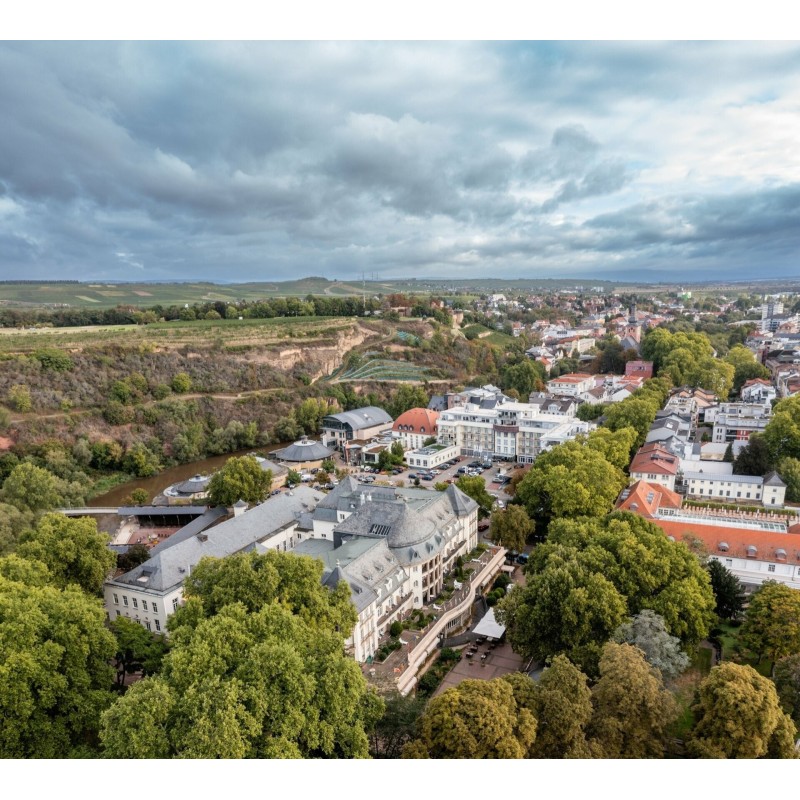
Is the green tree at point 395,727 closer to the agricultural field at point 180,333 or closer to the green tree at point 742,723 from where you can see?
the green tree at point 742,723

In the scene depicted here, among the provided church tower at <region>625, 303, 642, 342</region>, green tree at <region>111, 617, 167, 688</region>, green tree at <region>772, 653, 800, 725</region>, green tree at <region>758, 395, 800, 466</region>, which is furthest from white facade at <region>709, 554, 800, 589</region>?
church tower at <region>625, 303, 642, 342</region>

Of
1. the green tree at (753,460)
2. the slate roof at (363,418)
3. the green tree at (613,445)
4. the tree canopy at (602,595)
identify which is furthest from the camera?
the slate roof at (363,418)

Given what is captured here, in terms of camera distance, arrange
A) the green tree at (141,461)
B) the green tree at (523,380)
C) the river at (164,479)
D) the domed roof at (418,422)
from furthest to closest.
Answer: the green tree at (523,380), the domed roof at (418,422), the green tree at (141,461), the river at (164,479)

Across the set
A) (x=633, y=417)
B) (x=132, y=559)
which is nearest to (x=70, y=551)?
(x=132, y=559)

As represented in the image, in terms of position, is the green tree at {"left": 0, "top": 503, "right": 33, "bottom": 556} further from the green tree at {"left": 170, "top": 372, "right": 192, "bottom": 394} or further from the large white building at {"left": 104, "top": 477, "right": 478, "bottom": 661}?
the green tree at {"left": 170, "top": 372, "right": 192, "bottom": 394}

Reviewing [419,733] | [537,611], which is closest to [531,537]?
[537,611]

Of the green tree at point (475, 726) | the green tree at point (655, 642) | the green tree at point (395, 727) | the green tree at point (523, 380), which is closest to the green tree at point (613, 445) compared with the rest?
the green tree at point (655, 642)
